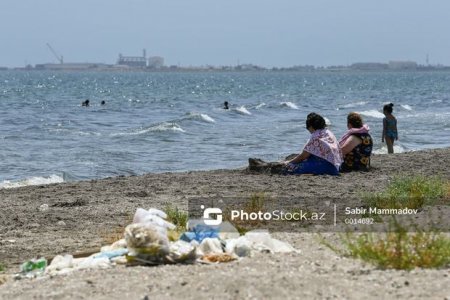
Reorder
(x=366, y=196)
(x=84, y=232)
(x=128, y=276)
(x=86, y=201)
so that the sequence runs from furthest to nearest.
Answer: (x=86, y=201)
(x=366, y=196)
(x=84, y=232)
(x=128, y=276)

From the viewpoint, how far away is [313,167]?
13.6m

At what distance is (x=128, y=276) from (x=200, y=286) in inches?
26.3

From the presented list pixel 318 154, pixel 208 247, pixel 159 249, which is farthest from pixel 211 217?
pixel 318 154

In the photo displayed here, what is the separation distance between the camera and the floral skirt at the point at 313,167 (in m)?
13.5

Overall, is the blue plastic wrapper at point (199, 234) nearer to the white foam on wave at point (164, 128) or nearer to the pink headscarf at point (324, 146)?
the pink headscarf at point (324, 146)

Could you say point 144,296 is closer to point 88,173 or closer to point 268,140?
point 88,173

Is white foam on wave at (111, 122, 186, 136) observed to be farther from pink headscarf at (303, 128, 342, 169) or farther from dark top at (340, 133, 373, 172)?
pink headscarf at (303, 128, 342, 169)

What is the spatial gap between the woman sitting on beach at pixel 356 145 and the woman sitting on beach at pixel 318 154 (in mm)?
256

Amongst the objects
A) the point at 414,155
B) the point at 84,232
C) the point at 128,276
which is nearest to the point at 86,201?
the point at 84,232

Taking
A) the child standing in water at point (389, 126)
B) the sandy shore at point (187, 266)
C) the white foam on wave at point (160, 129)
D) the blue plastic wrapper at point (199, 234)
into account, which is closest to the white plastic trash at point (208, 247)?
the blue plastic wrapper at point (199, 234)

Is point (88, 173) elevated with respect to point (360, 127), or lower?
lower

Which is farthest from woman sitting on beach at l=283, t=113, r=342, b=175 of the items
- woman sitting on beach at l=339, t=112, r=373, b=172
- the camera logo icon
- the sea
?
the sea

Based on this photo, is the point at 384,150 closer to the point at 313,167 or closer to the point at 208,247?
the point at 313,167

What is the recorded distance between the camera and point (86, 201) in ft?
39.8
